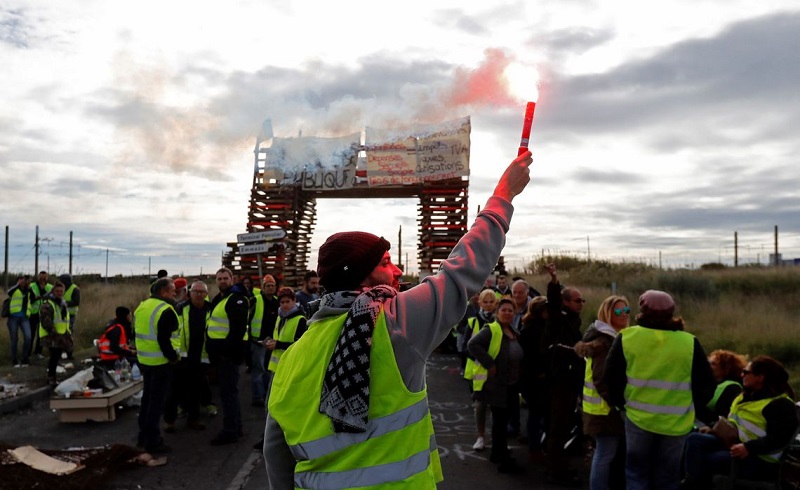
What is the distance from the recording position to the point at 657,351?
5289 mm

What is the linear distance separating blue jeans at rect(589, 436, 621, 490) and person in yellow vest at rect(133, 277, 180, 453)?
517 centimetres

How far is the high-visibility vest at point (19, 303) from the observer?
14.8m

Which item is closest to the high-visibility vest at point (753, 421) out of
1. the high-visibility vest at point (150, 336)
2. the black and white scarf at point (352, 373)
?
the black and white scarf at point (352, 373)

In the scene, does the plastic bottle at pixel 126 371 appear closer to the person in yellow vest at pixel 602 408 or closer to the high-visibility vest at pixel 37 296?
the high-visibility vest at pixel 37 296

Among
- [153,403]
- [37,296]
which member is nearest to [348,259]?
[153,403]

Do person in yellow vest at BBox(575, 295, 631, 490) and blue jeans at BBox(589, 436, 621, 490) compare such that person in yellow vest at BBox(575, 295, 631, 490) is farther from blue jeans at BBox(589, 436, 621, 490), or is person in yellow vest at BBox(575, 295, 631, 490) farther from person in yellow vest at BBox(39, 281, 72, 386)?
person in yellow vest at BBox(39, 281, 72, 386)

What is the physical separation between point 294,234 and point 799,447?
61.6 feet

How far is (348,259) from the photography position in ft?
7.47

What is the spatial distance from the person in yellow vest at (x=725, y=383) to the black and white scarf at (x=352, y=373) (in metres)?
5.41

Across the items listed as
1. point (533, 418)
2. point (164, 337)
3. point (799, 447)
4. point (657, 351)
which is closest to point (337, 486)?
point (657, 351)

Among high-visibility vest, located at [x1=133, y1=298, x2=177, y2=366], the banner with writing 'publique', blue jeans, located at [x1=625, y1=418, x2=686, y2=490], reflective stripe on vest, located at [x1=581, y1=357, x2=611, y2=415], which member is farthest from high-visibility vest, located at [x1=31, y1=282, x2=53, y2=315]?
blue jeans, located at [x1=625, y1=418, x2=686, y2=490]

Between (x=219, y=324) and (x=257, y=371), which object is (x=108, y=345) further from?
Answer: (x=219, y=324)

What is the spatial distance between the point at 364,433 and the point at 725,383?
5887 mm

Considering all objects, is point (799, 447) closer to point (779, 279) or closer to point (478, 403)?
point (478, 403)
